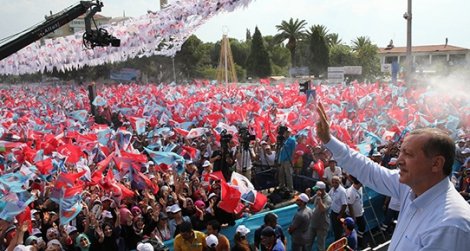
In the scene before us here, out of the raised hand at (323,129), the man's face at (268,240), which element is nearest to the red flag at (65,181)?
the man's face at (268,240)

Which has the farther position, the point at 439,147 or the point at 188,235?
the point at 188,235

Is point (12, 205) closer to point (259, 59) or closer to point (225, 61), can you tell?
point (225, 61)

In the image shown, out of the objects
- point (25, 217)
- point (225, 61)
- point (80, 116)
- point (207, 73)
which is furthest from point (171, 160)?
point (207, 73)

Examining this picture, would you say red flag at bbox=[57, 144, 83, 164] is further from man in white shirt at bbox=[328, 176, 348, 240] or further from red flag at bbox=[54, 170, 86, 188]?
man in white shirt at bbox=[328, 176, 348, 240]

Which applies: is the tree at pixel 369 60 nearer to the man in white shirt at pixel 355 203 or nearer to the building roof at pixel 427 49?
the building roof at pixel 427 49

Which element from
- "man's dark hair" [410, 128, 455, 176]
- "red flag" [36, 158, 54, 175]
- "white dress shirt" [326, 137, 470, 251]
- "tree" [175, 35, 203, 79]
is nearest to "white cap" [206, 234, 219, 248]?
"white dress shirt" [326, 137, 470, 251]

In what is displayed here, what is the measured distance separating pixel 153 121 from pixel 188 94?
32.8 ft

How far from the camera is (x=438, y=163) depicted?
1.99m

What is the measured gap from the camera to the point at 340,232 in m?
8.20

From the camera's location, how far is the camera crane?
12.7 meters

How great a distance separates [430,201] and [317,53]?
5865 centimetres

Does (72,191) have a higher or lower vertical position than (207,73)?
lower

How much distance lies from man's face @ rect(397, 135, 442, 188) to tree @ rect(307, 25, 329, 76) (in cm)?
5835

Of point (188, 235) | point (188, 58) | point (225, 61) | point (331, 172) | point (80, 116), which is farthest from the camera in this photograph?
point (188, 58)
